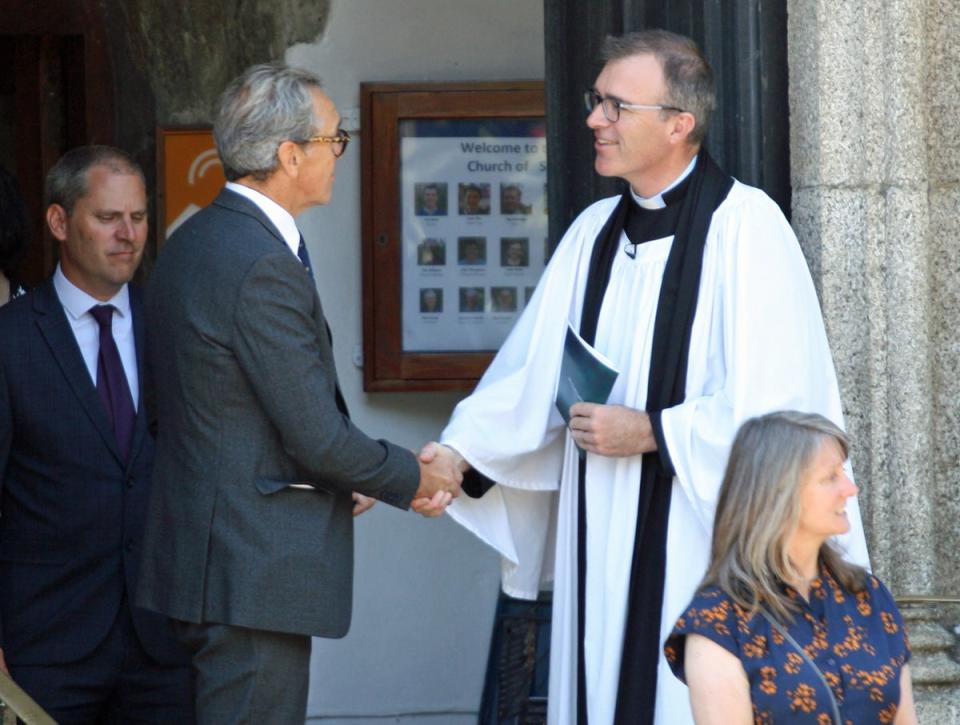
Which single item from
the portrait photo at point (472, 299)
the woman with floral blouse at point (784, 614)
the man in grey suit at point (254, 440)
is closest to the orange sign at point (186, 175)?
the portrait photo at point (472, 299)

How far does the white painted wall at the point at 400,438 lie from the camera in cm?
615

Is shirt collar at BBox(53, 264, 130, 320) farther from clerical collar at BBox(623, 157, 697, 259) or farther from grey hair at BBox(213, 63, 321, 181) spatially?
clerical collar at BBox(623, 157, 697, 259)

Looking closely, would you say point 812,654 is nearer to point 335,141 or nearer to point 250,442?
point 250,442

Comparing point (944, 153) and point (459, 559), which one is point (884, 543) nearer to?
point (944, 153)

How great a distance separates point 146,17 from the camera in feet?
20.7

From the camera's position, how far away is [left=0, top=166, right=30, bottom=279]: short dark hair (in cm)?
460

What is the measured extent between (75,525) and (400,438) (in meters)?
2.10

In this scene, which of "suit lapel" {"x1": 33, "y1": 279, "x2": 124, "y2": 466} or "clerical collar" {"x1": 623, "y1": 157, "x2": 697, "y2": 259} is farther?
"suit lapel" {"x1": 33, "y1": 279, "x2": 124, "y2": 466}

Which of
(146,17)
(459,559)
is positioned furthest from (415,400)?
(146,17)

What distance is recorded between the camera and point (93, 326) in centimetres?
448

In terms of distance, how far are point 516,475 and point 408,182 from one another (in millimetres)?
2022

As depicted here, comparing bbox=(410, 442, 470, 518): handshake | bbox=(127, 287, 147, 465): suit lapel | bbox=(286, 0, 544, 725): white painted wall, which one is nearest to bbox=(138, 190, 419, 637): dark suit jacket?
bbox=(410, 442, 470, 518): handshake

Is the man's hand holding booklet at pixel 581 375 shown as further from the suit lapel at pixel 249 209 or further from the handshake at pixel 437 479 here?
the suit lapel at pixel 249 209

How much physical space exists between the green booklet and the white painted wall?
7.11 feet
